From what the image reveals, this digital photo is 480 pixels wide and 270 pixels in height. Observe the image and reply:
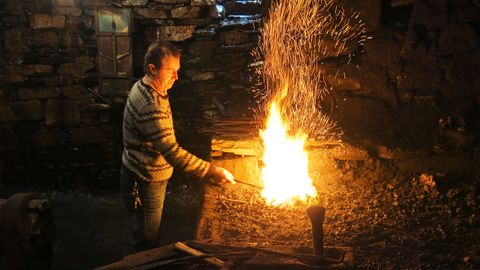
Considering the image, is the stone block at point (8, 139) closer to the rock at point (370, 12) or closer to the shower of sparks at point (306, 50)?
the shower of sparks at point (306, 50)

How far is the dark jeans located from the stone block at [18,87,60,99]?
3.64 metres

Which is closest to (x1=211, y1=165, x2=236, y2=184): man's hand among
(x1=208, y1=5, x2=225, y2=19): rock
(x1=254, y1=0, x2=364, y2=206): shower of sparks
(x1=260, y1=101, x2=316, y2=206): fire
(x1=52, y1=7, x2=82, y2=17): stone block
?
(x1=260, y1=101, x2=316, y2=206): fire

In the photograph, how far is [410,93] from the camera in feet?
19.6

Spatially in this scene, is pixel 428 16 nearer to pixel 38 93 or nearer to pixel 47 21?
pixel 47 21

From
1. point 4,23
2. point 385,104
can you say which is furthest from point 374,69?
point 4,23

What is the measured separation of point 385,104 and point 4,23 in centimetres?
579

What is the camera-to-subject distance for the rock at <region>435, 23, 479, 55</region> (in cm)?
565

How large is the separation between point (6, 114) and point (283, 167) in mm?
4686

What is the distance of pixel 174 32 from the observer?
6.70 meters

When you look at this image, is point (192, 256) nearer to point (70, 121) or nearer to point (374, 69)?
point (374, 69)

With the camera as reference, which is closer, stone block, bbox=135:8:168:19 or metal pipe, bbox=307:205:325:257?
metal pipe, bbox=307:205:325:257

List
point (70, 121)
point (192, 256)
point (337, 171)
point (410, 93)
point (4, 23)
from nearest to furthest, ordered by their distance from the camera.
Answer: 1. point (192, 256)
2. point (337, 171)
3. point (410, 93)
4. point (4, 23)
5. point (70, 121)

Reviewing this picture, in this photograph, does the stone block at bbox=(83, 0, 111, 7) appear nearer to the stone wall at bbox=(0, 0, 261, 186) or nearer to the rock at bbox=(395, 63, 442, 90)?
the stone wall at bbox=(0, 0, 261, 186)

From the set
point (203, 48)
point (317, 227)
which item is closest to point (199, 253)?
point (317, 227)
